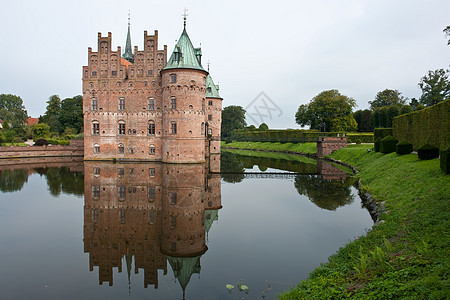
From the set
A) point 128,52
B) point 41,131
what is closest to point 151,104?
point 128,52

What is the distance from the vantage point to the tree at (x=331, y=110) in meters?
56.2

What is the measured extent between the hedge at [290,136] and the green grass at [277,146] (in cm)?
137

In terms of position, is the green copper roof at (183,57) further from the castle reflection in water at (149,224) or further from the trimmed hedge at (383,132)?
the trimmed hedge at (383,132)

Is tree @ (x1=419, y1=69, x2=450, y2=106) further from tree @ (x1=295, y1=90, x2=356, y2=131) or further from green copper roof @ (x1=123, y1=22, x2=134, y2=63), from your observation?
green copper roof @ (x1=123, y1=22, x2=134, y2=63)

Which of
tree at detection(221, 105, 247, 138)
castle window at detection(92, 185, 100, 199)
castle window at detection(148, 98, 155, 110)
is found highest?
tree at detection(221, 105, 247, 138)

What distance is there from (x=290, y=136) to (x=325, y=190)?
40.6 metres

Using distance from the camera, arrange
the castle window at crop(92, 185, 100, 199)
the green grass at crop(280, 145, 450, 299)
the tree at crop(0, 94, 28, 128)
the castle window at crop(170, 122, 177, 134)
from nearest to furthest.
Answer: the green grass at crop(280, 145, 450, 299) → the castle window at crop(92, 185, 100, 199) → the castle window at crop(170, 122, 177, 134) → the tree at crop(0, 94, 28, 128)

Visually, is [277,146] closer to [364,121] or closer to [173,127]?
[364,121]

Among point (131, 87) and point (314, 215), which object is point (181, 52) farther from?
point (314, 215)

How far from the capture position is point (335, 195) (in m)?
→ 15.5

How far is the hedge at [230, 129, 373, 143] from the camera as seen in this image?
39078mm

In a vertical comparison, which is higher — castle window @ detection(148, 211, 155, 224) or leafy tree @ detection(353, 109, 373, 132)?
leafy tree @ detection(353, 109, 373, 132)

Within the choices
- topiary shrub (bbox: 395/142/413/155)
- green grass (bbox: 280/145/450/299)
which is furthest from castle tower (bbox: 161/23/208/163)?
green grass (bbox: 280/145/450/299)

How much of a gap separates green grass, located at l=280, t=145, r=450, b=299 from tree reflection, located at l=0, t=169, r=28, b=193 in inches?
723
